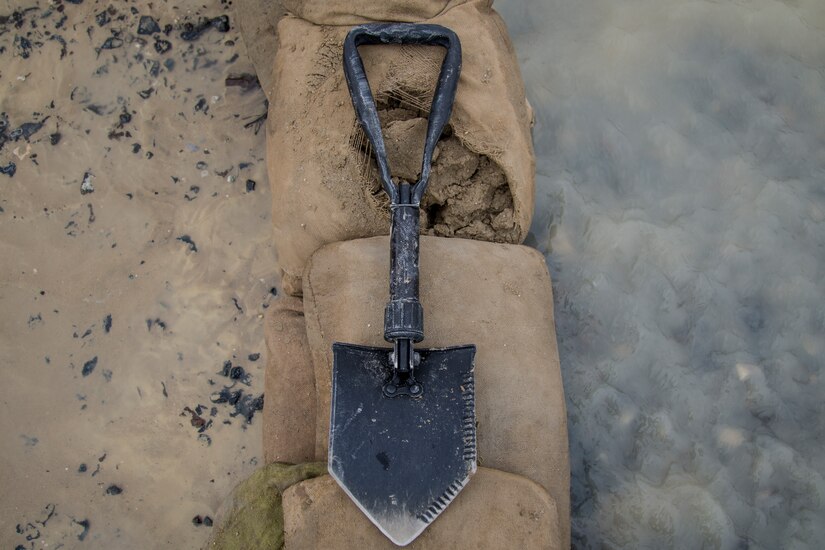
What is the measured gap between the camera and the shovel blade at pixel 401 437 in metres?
2.10


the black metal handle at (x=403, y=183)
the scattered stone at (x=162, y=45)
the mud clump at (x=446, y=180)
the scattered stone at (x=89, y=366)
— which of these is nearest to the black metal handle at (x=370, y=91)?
the black metal handle at (x=403, y=183)

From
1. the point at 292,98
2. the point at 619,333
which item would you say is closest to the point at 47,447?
the point at 292,98

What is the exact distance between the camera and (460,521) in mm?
2143

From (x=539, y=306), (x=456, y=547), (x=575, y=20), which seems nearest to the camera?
(x=456, y=547)

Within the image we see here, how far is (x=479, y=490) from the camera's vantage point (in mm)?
2164

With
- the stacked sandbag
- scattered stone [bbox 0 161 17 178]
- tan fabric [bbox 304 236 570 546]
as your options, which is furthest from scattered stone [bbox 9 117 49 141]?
tan fabric [bbox 304 236 570 546]

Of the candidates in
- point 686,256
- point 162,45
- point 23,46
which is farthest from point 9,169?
point 686,256

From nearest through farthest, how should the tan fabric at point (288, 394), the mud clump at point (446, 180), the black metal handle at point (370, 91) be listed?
the black metal handle at point (370, 91)
the mud clump at point (446, 180)
the tan fabric at point (288, 394)

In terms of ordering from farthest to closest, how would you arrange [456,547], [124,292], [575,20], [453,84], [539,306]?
[575,20], [124,292], [539,306], [453,84], [456,547]

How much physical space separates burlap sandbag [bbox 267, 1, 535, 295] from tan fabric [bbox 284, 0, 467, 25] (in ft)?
0.13

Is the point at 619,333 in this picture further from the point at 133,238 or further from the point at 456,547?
the point at 133,238

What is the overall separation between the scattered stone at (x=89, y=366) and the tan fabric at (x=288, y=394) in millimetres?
838

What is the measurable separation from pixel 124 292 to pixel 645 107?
244 centimetres

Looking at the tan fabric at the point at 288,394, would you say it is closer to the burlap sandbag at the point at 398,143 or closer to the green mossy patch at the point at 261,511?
the green mossy patch at the point at 261,511
